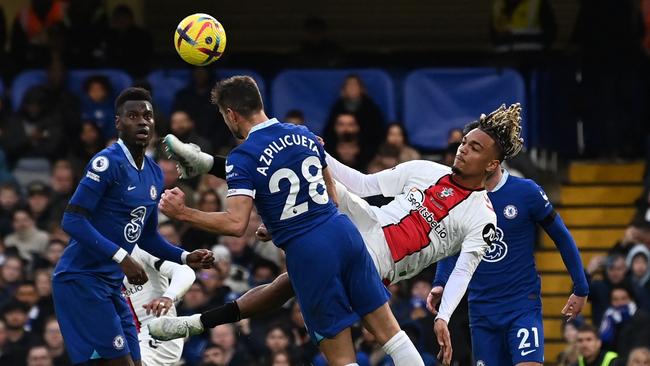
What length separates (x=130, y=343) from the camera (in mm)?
10805

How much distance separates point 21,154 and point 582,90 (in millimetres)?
5964

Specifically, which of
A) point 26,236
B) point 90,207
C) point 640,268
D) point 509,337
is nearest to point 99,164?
point 90,207

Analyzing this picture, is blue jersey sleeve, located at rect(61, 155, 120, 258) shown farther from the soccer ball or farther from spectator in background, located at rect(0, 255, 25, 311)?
spectator in background, located at rect(0, 255, 25, 311)

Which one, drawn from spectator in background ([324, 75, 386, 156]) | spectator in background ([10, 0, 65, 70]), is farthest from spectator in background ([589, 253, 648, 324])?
spectator in background ([10, 0, 65, 70])

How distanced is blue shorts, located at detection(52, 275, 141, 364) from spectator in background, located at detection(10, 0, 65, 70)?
733 centimetres

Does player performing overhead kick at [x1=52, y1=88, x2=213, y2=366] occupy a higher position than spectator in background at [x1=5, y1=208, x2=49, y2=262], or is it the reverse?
player performing overhead kick at [x1=52, y1=88, x2=213, y2=366]

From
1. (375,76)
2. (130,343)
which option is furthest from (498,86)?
(130,343)

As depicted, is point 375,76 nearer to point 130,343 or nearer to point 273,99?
point 273,99

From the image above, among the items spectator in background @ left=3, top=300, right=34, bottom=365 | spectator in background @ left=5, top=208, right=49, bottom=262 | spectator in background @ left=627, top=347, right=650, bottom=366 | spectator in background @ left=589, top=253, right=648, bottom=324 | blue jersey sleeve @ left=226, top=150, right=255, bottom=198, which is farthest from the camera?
spectator in background @ left=5, top=208, right=49, bottom=262

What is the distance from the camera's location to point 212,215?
9523 millimetres

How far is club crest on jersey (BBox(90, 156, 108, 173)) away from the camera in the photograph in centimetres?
1043

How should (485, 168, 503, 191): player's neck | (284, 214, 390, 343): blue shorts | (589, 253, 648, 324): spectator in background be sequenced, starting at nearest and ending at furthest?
1. (284, 214, 390, 343): blue shorts
2. (485, 168, 503, 191): player's neck
3. (589, 253, 648, 324): spectator in background

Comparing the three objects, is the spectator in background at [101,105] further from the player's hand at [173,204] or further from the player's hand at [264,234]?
the player's hand at [173,204]

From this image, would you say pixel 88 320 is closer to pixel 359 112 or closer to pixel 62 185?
pixel 62 185
